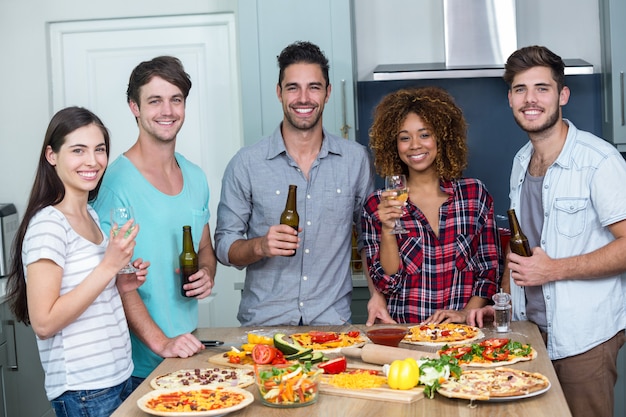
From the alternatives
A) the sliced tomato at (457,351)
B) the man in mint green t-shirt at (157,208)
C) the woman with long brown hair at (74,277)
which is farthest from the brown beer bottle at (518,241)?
the woman with long brown hair at (74,277)

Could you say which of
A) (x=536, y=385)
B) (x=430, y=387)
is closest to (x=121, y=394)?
(x=430, y=387)

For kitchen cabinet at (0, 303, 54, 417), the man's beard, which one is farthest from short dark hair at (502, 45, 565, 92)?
kitchen cabinet at (0, 303, 54, 417)

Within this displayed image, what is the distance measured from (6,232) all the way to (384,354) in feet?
9.24

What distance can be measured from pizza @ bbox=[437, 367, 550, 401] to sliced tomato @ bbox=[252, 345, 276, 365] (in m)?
0.52

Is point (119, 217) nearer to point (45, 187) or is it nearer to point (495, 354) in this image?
point (45, 187)

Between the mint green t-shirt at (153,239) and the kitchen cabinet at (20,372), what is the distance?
1.57m

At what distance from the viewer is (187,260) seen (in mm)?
2881

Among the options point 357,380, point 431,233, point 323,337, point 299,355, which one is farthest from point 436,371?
point 431,233

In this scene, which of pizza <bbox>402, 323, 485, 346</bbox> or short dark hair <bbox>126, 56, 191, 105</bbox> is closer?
pizza <bbox>402, 323, 485, 346</bbox>

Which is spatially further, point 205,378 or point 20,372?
point 20,372

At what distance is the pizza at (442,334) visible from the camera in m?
A: 2.68

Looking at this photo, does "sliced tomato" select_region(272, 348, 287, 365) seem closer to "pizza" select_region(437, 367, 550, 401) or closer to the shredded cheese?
the shredded cheese

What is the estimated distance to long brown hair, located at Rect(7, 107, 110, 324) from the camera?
8.41 feet

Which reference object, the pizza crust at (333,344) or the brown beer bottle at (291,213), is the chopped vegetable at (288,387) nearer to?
the pizza crust at (333,344)
